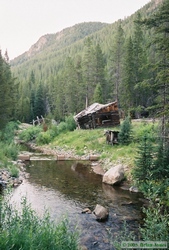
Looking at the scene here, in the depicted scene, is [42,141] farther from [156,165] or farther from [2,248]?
[2,248]

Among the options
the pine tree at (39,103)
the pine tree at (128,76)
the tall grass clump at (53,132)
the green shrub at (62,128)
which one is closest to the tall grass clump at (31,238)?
the tall grass clump at (53,132)

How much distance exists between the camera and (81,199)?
13.9m

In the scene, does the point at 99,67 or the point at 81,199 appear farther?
the point at 99,67

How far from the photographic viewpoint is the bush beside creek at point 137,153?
669 centimetres

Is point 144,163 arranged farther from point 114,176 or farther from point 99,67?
point 99,67

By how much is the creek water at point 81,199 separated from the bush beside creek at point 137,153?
0.85 meters

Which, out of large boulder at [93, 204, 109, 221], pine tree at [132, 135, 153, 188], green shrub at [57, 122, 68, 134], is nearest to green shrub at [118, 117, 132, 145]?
pine tree at [132, 135, 153, 188]

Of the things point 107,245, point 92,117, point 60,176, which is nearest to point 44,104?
point 92,117

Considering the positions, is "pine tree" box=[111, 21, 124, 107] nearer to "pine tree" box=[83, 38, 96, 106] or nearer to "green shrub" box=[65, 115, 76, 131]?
"pine tree" box=[83, 38, 96, 106]

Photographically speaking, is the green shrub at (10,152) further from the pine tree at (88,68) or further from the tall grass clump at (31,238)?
→ the pine tree at (88,68)

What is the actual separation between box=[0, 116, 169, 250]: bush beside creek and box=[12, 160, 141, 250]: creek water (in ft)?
2.80

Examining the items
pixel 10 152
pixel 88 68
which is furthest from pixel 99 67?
pixel 10 152

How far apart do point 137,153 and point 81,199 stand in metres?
6.98

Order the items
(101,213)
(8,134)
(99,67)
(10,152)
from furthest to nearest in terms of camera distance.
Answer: (99,67)
(8,134)
(10,152)
(101,213)
